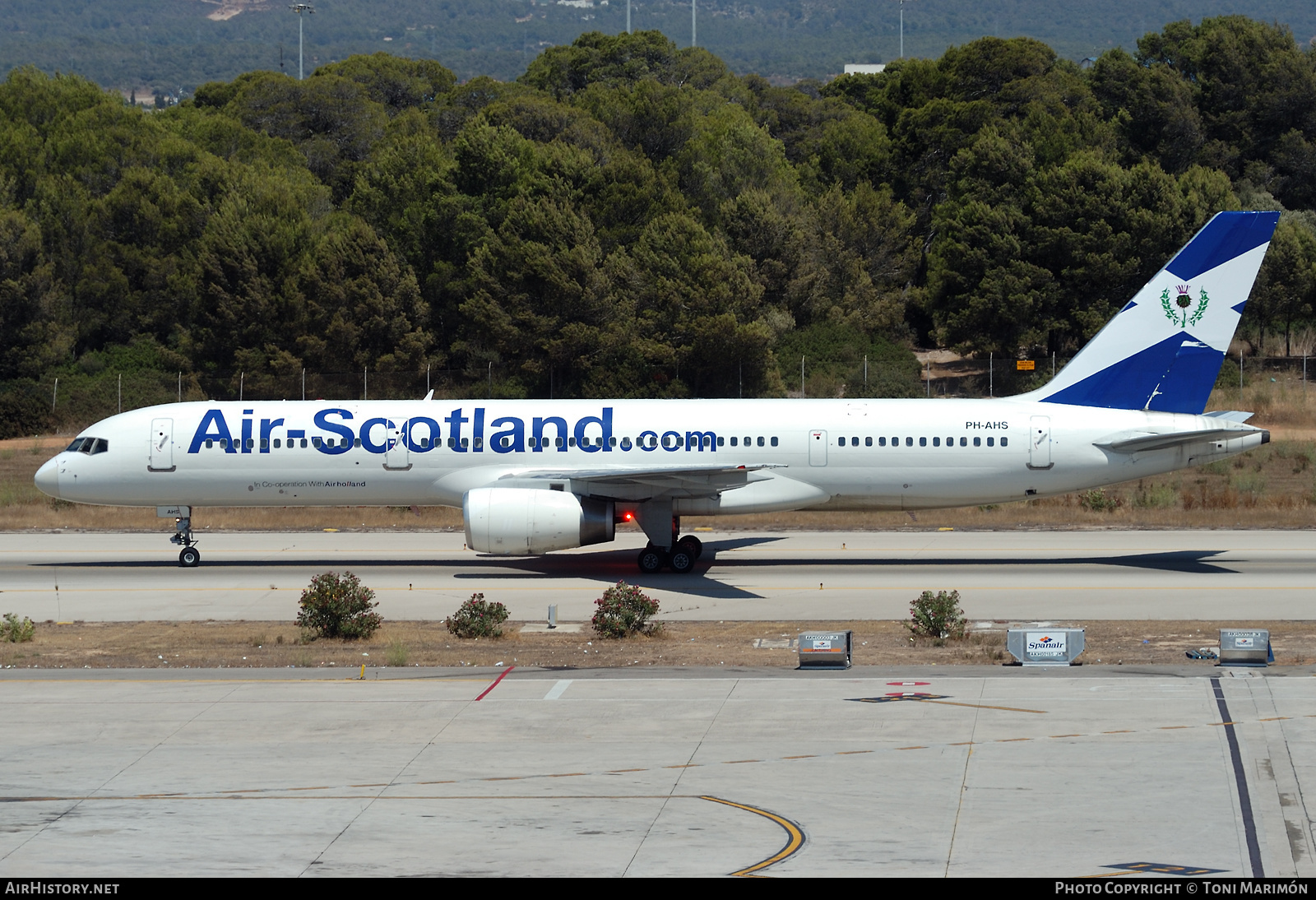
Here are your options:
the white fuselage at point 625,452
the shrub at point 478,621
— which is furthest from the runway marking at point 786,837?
the white fuselage at point 625,452

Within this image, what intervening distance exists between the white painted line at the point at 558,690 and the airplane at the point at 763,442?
12.6 meters

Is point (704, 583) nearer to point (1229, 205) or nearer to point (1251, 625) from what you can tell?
point (1251, 625)

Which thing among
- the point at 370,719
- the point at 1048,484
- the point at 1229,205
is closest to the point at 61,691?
the point at 370,719

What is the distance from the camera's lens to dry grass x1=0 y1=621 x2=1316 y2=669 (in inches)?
951

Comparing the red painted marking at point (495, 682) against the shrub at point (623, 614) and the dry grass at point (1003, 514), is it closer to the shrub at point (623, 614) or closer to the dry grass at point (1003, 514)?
the shrub at point (623, 614)

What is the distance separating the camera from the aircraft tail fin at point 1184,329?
3569 cm

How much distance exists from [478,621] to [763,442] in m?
10.9

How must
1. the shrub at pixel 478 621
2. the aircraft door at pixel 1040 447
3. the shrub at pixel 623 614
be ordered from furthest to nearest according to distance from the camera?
the aircraft door at pixel 1040 447 < the shrub at pixel 478 621 < the shrub at pixel 623 614

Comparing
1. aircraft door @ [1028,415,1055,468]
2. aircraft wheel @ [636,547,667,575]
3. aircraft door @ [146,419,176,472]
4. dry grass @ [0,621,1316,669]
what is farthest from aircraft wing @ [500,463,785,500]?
aircraft door @ [146,419,176,472]

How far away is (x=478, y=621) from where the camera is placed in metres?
26.8

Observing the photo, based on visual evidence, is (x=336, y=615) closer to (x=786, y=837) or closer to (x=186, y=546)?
(x=186, y=546)

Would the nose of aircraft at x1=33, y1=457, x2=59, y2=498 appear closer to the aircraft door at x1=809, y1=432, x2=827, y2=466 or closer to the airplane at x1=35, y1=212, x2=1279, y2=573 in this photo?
the airplane at x1=35, y1=212, x2=1279, y2=573

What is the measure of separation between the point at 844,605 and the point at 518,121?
6770cm

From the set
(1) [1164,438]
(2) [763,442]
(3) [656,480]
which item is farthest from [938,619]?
(1) [1164,438]
